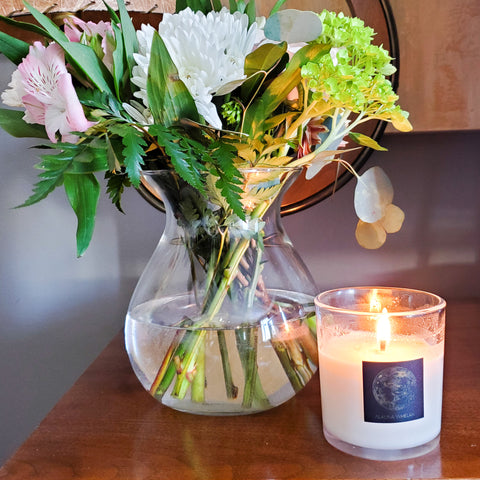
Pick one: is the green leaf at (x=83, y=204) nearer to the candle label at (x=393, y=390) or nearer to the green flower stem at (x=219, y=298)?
the green flower stem at (x=219, y=298)

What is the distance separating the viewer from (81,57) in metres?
0.43

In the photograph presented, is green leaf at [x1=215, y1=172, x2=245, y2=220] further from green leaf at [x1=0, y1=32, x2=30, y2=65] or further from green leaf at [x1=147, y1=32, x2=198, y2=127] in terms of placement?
green leaf at [x1=0, y1=32, x2=30, y2=65]

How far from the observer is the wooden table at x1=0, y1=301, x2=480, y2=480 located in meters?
0.45

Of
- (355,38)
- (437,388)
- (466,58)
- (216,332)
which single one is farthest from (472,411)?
(466,58)

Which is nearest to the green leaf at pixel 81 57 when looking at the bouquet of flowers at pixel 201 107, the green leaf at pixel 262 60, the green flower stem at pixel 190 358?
the bouquet of flowers at pixel 201 107

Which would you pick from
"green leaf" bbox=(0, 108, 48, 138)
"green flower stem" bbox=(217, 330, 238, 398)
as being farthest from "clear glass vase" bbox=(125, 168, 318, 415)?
"green leaf" bbox=(0, 108, 48, 138)

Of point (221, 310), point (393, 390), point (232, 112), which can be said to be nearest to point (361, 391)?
point (393, 390)

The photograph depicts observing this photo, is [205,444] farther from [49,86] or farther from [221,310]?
[49,86]

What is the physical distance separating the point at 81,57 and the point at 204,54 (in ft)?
0.31

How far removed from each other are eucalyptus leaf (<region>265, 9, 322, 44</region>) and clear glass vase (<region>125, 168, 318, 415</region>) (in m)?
0.11

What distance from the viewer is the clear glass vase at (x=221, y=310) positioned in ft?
1.67

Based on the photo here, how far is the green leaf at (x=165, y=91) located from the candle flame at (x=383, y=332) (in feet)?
0.72

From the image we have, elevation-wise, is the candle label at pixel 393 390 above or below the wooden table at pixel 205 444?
above

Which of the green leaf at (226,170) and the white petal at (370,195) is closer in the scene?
the green leaf at (226,170)
